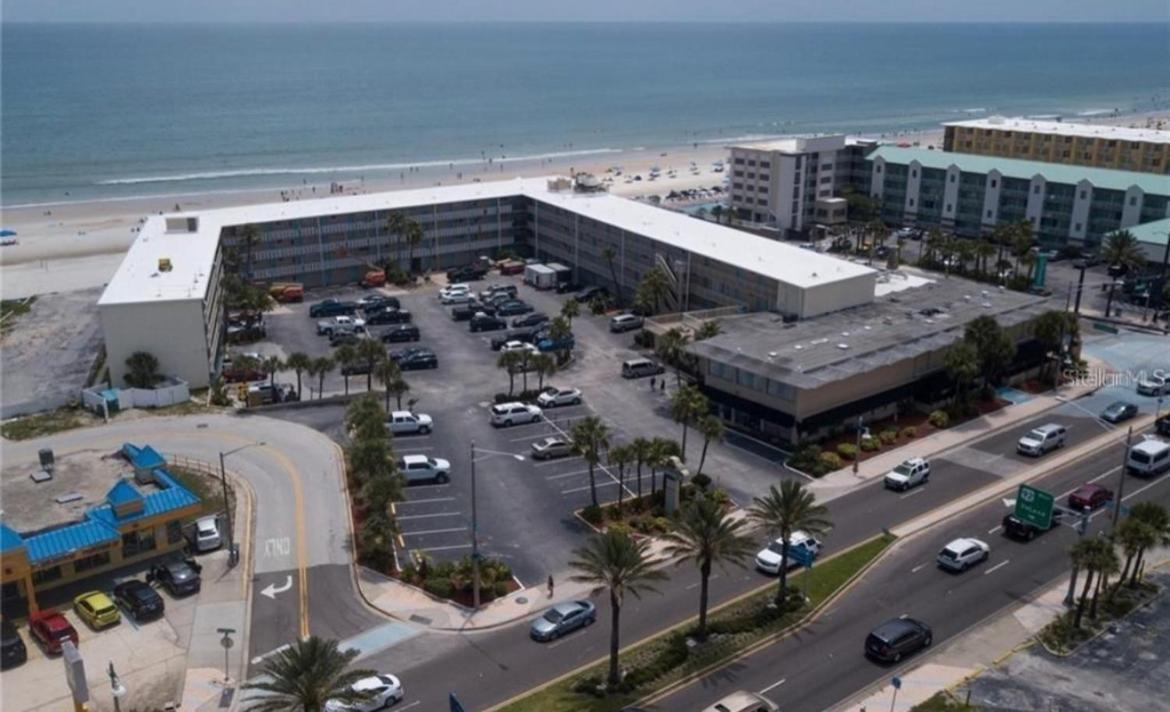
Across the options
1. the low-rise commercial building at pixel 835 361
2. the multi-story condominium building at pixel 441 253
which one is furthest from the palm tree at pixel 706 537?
the multi-story condominium building at pixel 441 253

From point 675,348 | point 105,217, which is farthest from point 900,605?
point 105,217

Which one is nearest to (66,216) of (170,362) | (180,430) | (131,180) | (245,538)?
(131,180)

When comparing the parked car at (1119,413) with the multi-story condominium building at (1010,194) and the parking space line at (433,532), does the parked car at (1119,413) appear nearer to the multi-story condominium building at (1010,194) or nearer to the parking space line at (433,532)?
the parking space line at (433,532)

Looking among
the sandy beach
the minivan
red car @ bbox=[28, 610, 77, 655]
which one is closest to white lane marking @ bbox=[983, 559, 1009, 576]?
the minivan

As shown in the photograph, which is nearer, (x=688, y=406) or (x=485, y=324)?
(x=688, y=406)

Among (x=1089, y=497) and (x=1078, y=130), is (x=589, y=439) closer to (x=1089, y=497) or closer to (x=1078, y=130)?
(x=1089, y=497)

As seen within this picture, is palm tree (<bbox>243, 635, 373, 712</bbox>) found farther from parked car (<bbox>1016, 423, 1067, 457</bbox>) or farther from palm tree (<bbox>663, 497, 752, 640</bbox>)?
parked car (<bbox>1016, 423, 1067, 457</bbox>)

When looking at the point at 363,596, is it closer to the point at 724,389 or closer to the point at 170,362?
the point at 724,389
